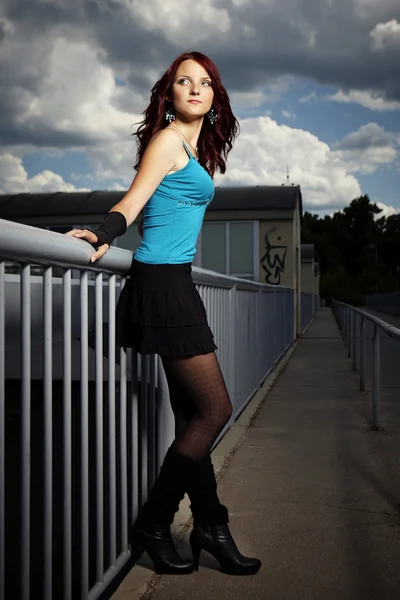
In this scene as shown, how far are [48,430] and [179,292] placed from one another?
28.5 inches

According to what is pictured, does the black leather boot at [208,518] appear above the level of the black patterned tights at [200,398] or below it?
below

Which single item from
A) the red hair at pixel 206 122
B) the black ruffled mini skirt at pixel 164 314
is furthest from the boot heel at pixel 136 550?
the red hair at pixel 206 122

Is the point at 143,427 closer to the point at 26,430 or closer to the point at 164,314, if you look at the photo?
the point at 164,314

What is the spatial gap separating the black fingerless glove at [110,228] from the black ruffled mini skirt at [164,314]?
27 centimetres

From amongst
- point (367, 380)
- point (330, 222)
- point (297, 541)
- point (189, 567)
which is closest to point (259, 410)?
point (367, 380)

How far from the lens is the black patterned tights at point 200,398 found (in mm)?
2607

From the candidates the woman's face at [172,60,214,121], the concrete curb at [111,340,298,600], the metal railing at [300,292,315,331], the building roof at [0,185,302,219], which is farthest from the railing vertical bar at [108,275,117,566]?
the metal railing at [300,292,315,331]

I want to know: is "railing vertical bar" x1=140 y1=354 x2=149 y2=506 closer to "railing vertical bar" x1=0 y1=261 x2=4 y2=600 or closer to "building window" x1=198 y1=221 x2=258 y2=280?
"railing vertical bar" x1=0 y1=261 x2=4 y2=600

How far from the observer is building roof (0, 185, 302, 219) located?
21.0 meters

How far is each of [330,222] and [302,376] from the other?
359ft

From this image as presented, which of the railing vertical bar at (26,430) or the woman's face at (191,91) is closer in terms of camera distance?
the railing vertical bar at (26,430)

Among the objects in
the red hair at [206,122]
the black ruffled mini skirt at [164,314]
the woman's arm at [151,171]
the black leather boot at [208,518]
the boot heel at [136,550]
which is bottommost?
the boot heel at [136,550]

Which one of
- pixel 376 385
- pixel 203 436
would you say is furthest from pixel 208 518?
pixel 376 385

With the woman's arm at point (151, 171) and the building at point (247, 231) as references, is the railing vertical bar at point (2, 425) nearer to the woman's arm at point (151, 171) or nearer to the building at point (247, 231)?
the woman's arm at point (151, 171)
